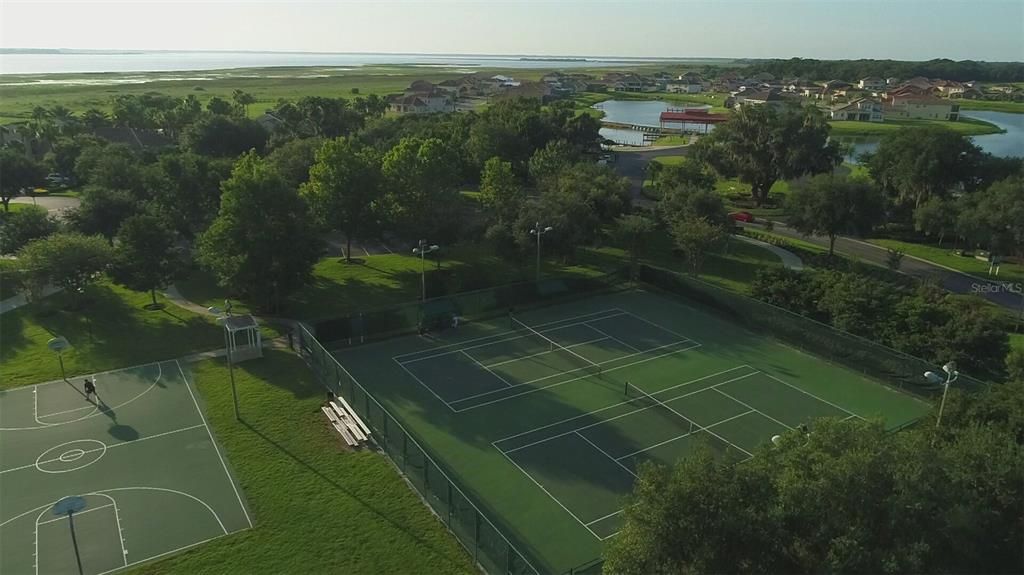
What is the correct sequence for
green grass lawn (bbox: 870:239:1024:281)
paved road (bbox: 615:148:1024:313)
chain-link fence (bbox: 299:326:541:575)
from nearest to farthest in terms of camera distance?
1. chain-link fence (bbox: 299:326:541:575)
2. paved road (bbox: 615:148:1024:313)
3. green grass lawn (bbox: 870:239:1024:281)

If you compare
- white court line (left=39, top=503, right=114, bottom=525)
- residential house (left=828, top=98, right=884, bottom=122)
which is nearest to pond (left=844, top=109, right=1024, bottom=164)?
residential house (left=828, top=98, right=884, bottom=122)

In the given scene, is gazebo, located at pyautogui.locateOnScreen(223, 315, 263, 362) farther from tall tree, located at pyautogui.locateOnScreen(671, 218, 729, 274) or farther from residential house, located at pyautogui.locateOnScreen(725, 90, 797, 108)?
residential house, located at pyautogui.locateOnScreen(725, 90, 797, 108)

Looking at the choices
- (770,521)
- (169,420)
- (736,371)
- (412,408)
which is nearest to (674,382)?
(736,371)

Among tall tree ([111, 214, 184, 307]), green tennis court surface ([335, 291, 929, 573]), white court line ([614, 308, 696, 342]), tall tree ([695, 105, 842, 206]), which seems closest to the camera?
green tennis court surface ([335, 291, 929, 573])

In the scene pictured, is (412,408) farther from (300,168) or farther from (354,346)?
(300,168)

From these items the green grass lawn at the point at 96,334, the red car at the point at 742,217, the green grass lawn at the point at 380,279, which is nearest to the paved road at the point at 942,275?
the red car at the point at 742,217

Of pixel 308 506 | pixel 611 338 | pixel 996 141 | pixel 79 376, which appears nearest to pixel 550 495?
pixel 308 506

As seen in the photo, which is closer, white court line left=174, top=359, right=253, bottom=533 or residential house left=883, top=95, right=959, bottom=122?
white court line left=174, top=359, right=253, bottom=533
